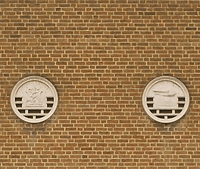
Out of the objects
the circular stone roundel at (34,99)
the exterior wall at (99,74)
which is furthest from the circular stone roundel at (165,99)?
the circular stone roundel at (34,99)

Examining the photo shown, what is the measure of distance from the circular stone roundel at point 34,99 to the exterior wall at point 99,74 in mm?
104

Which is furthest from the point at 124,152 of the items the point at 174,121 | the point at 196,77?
the point at 196,77

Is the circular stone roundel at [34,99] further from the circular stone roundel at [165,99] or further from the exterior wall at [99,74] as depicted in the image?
the circular stone roundel at [165,99]

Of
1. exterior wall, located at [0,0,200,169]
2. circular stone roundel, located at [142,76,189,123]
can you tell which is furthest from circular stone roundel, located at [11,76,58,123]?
circular stone roundel, located at [142,76,189,123]

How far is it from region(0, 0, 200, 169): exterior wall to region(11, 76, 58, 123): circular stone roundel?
10 centimetres

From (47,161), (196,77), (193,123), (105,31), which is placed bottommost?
(47,161)

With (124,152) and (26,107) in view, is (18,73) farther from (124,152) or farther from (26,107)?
(124,152)

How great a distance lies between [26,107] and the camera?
9.70 m

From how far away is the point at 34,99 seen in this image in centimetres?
972

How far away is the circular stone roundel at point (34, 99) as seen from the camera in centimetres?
968

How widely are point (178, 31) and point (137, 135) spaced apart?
6.68ft

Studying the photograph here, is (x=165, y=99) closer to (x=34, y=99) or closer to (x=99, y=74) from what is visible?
(x=99, y=74)

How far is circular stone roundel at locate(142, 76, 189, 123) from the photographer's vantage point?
9.68 meters

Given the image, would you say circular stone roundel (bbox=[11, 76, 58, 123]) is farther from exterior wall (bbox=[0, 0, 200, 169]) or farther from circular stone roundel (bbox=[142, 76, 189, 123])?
circular stone roundel (bbox=[142, 76, 189, 123])
